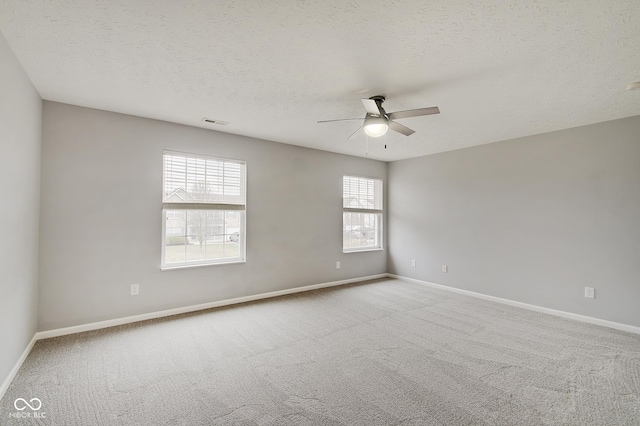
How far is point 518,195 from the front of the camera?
4.52 m

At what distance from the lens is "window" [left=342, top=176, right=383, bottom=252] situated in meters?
5.94

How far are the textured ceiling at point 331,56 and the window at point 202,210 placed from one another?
31.1 inches

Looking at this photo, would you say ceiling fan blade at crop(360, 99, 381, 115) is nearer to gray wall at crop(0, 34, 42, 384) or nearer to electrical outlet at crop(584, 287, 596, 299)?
gray wall at crop(0, 34, 42, 384)

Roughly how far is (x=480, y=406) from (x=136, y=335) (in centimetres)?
A: 339

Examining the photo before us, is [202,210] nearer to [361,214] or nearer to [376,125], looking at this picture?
[376,125]

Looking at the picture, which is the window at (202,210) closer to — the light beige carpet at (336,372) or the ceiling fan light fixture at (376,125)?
the light beige carpet at (336,372)

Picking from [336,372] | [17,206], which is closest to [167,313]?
[17,206]

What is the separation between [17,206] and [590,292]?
6382 mm

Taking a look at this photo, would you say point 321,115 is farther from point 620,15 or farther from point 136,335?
point 136,335

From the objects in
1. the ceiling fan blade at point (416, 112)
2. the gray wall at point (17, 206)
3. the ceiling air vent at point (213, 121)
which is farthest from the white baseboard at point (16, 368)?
the ceiling fan blade at point (416, 112)

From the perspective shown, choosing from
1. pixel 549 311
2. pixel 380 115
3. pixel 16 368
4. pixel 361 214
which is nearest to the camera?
pixel 16 368

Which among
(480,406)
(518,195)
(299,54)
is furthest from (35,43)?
(518,195)

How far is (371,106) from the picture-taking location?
2.72 meters

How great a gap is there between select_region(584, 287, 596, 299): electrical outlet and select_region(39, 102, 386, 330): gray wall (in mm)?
4156
